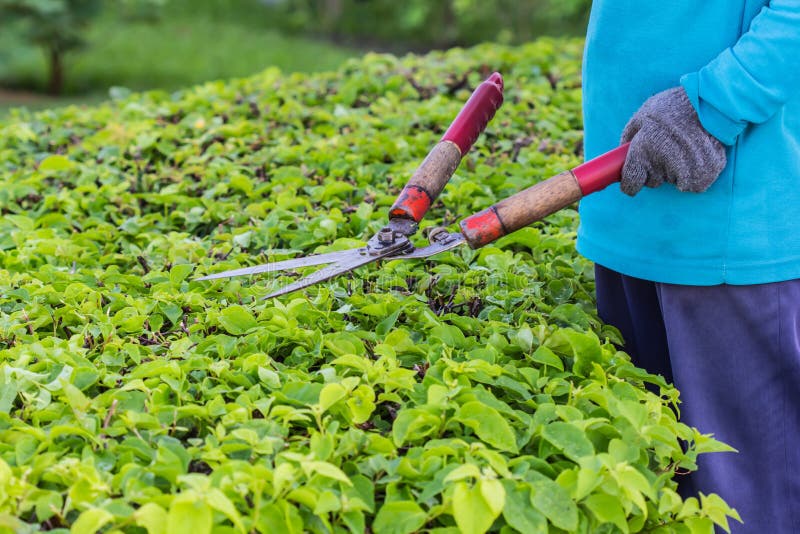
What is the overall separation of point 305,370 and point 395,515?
547 millimetres

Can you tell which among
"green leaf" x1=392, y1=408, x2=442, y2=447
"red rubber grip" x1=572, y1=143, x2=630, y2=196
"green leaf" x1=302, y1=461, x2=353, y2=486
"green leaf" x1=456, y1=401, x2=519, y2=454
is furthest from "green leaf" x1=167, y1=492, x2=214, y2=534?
"red rubber grip" x1=572, y1=143, x2=630, y2=196

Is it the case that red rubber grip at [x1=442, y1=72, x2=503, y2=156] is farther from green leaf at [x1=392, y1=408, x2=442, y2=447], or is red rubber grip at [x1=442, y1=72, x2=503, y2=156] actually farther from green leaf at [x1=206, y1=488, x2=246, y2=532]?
green leaf at [x1=206, y1=488, x2=246, y2=532]

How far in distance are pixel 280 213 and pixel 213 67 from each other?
30.2ft

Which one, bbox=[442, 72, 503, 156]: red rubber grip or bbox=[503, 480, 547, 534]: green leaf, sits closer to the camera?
bbox=[503, 480, 547, 534]: green leaf

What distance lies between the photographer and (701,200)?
2.01 metres

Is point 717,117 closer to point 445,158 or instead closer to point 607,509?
point 445,158

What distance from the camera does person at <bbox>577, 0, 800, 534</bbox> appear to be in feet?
6.10

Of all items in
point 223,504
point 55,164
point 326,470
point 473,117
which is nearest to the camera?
point 223,504

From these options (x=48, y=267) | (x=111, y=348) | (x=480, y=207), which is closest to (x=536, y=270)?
(x=480, y=207)

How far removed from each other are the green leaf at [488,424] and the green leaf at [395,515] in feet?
0.73

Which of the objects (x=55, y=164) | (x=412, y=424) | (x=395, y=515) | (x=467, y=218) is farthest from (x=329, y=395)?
(x=55, y=164)

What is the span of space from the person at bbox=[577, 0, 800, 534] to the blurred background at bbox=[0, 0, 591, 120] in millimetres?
8583

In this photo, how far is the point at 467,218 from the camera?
1.98 meters

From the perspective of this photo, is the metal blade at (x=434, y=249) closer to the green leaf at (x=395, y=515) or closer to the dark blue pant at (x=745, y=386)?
the dark blue pant at (x=745, y=386)
